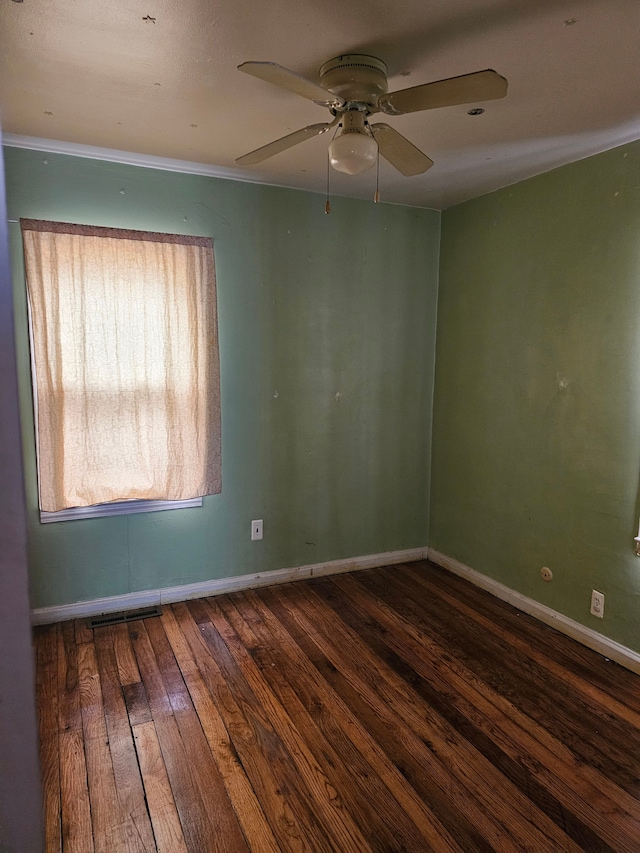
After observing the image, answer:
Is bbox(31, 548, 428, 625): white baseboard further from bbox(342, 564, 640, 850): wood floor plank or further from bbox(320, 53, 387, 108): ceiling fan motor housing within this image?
bbox(320, 53, 387, 108): ceiling fan motor housing

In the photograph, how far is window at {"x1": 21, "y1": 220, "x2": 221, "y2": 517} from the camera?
2652 mm

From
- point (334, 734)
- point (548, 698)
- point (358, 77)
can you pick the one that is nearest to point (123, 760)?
point (334, 734)

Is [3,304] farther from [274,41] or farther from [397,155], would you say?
[397,155]

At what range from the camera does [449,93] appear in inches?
59.4

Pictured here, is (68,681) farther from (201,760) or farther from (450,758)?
(450,758)

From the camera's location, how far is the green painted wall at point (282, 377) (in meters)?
2.82

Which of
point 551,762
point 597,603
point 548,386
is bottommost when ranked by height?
point 551,762

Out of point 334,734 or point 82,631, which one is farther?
point 82,631

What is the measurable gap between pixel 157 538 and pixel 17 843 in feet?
7.87

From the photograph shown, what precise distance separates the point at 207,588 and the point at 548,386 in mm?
2288

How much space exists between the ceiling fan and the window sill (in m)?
1.97

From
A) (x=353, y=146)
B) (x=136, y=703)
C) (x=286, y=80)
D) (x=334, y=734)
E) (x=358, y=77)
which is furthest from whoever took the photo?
(x=136, y=703)

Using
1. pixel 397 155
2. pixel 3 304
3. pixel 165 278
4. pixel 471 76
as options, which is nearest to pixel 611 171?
pixel 397 155

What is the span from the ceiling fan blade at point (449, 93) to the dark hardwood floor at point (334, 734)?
217 centimetres
